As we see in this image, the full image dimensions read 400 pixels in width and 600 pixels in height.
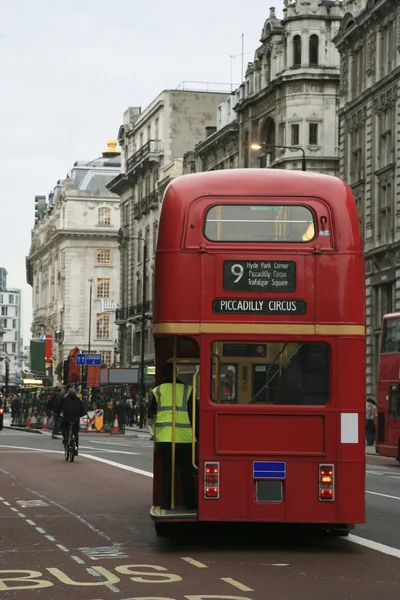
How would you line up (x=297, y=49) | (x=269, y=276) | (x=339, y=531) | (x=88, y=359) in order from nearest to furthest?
(x=269, y=276), (x=339, y=531), (x=88, y=359), (x=297, y=49)

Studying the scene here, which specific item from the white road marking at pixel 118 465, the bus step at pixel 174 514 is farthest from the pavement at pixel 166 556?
the white road marking at pixel 118 465

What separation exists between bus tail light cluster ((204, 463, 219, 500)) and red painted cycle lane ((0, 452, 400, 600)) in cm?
60

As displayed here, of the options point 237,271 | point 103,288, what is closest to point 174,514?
point 237,271

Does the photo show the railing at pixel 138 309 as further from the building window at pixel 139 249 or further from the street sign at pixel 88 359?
the street sign at pixel 88 359

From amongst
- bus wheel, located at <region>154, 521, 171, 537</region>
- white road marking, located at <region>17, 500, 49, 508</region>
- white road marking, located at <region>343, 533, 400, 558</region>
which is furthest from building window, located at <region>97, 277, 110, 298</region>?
bus wheel, located at <region>154, 521, 171, 537</region>

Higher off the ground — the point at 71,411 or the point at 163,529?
the point at 71,411

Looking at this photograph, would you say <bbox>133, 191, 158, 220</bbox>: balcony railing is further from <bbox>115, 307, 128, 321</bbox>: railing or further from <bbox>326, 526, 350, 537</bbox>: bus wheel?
<bbox>326, 526, 350, 537</bbox>: bus wheel

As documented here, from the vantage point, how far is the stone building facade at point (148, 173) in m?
91.8

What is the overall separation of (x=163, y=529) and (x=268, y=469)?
181 cm

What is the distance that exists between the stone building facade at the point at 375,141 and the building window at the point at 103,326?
69.1 meters

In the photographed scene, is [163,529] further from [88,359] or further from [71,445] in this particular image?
[88,359]

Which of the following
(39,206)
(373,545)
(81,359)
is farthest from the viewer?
(39,206)

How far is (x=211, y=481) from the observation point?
13.6 meters

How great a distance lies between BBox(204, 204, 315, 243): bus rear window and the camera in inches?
540
